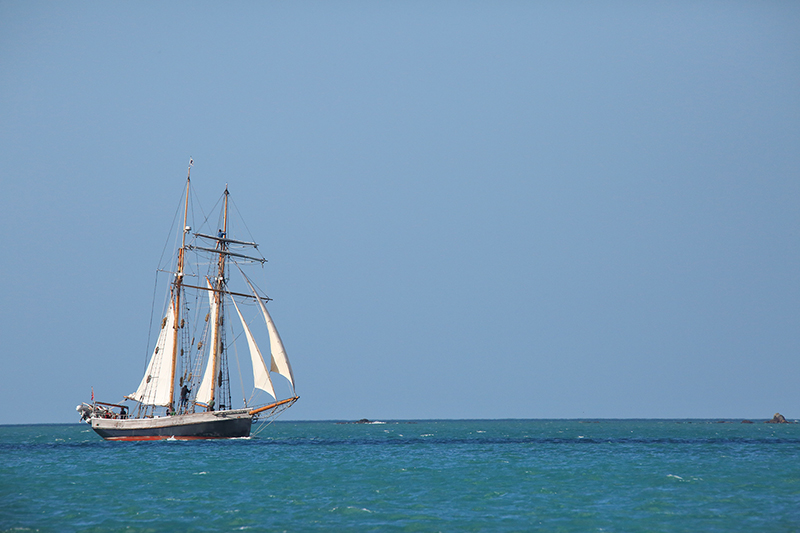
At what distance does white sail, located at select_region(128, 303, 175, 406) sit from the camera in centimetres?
7394

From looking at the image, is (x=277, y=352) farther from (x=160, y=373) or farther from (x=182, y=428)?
(x=160, y=373)

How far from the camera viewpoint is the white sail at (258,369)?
71.8 metres

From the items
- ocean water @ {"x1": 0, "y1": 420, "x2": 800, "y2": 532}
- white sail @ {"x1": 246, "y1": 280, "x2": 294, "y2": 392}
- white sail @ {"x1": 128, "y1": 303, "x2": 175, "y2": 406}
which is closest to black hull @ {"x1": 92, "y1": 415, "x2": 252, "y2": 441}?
white sail @ {"x1": 128, "y1": 303, "x2": 175, "y2": 406}

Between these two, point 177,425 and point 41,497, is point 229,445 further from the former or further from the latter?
point 41,497

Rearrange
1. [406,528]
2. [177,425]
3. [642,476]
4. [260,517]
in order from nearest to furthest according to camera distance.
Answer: [406,528], [260,517], [642,476], [177,425]

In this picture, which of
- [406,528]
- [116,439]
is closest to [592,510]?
[406,528]

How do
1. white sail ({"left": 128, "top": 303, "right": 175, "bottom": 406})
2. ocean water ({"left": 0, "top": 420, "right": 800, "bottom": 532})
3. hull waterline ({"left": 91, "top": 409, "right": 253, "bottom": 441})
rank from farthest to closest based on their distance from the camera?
white sail ({"left": 128, "top": 303, "right": 175, "bottom": 406})
hull waterline ({"left": 91, "top": 409, "right": 253, "bottom": 441})
ocean water ({"left": 0, "top": 420, "right": 800, "bottom": 532})

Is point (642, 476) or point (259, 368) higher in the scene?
point (259, 368)

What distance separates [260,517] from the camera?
86.7 feet

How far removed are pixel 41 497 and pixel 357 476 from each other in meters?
15.2

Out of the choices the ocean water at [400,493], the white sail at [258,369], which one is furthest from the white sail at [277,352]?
the ocean water at [400,493]

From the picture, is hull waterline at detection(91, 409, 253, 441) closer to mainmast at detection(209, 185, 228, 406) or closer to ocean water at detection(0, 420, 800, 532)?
mainmast at detection(209, 185, 228, 406)

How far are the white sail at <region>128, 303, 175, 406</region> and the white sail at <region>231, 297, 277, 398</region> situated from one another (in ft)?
27.6

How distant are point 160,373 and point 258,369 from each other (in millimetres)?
10756
